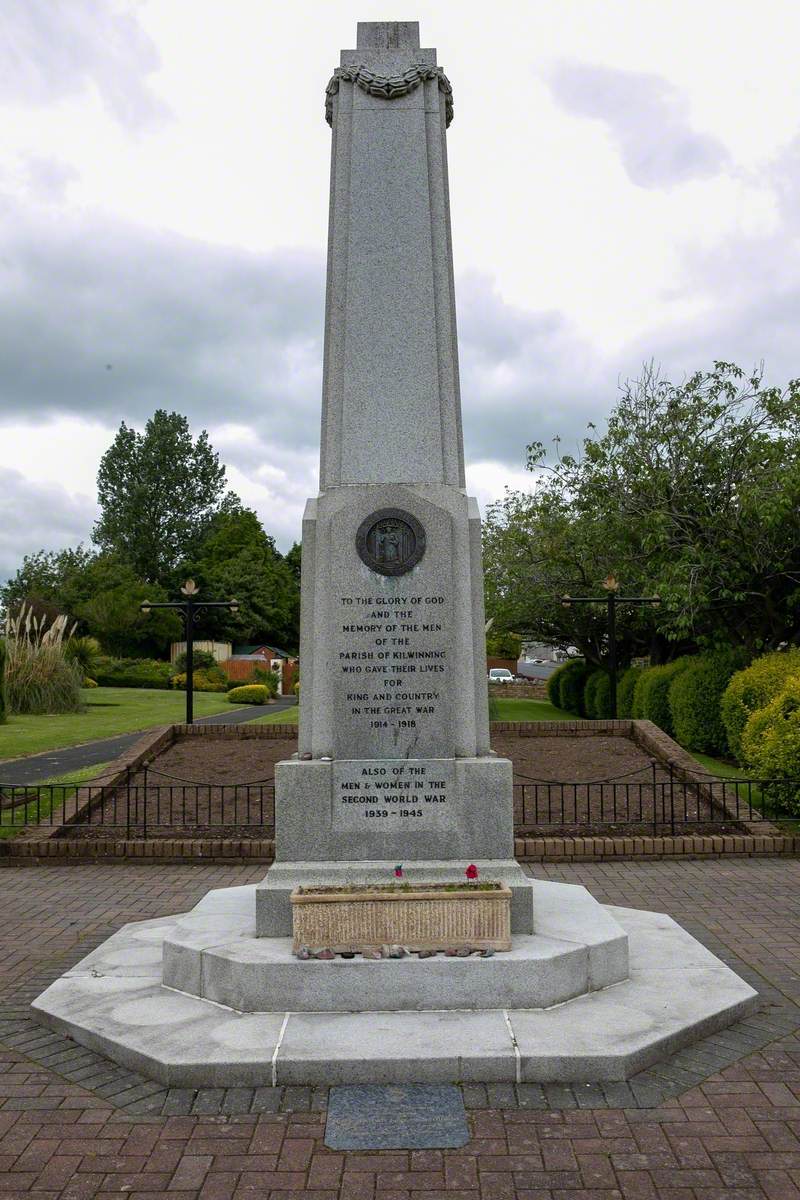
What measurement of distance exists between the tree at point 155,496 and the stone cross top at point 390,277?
63193 millimetres

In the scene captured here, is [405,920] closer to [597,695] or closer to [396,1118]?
[396,1118]

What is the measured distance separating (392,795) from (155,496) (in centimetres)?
6719

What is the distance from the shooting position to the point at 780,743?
11852mm

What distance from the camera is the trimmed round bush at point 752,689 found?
1433cm

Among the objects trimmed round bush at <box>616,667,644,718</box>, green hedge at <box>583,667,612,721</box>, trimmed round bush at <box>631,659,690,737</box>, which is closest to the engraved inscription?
trimmed round bush at <box>631,659,690,737</box>

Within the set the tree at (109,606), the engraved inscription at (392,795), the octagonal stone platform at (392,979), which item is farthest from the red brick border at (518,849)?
the tree at (109,606)

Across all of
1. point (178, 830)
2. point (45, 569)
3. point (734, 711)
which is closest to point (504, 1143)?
point (178, 830)

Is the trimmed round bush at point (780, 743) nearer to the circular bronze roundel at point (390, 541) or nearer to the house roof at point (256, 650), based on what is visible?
the circular bronze roundel at point (390, 541)

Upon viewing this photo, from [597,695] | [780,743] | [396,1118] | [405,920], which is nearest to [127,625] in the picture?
[597,695]

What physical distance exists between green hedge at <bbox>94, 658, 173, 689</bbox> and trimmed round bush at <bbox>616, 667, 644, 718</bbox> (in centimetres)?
2556

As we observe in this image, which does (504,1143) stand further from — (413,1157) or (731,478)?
(731,478)

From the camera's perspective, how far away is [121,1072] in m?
4.96

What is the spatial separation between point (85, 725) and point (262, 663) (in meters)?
26.8

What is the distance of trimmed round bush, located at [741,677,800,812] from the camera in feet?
38.3
